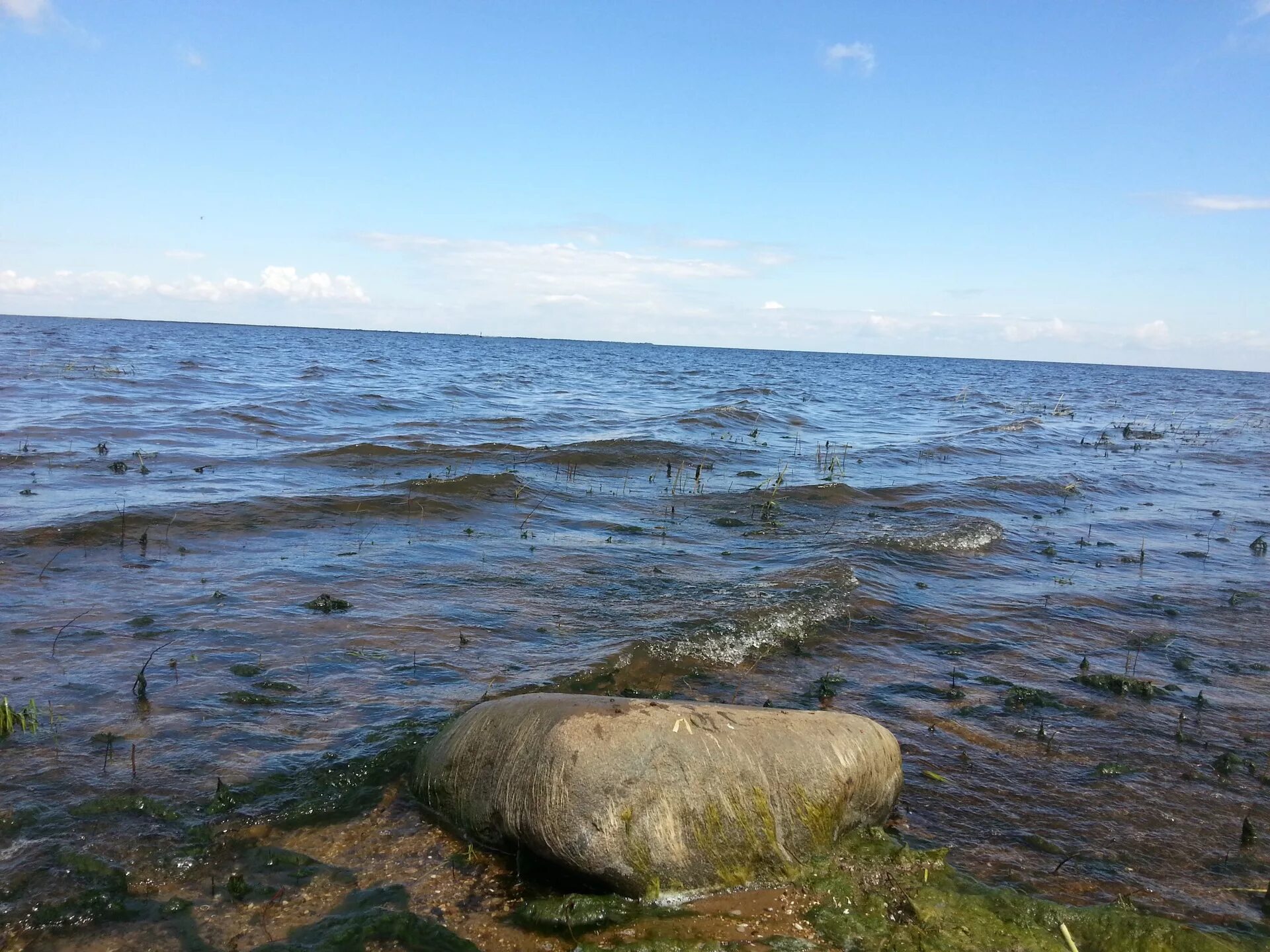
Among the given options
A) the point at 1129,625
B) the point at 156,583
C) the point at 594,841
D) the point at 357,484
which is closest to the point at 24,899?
the point at 594,841

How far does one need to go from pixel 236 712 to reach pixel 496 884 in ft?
8.40

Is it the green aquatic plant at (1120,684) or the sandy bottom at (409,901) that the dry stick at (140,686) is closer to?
the sandy bottom at (409,901)

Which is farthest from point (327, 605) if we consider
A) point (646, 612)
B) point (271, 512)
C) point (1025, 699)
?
point (1025, 699)

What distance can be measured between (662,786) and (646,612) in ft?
12.8

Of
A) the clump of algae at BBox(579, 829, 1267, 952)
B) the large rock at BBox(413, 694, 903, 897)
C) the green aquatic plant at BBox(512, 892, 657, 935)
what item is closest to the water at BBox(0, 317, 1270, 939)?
the clump of algae at BBox(579, 829, 1267, 952)

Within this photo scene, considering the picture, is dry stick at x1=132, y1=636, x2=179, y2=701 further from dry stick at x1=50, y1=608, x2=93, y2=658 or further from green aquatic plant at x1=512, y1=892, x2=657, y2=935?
green aquatic plant at x1=512, y1=892, x2=657, y2=935

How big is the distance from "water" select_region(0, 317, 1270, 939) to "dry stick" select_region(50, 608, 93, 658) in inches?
3.1

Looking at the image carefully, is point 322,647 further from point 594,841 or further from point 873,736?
point 873,736

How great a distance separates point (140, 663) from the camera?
5988 mm

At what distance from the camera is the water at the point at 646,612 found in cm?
453

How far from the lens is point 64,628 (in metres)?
6.50

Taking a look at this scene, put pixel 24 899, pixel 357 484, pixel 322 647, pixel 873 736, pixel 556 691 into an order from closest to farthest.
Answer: pixel 24 899
pixel 873 736
pixel 556 691
pixel 322 647
pixel 357 484

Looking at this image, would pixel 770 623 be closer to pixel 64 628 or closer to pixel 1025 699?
pixel 1025 699

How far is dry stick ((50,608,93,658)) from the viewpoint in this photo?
238 inches
